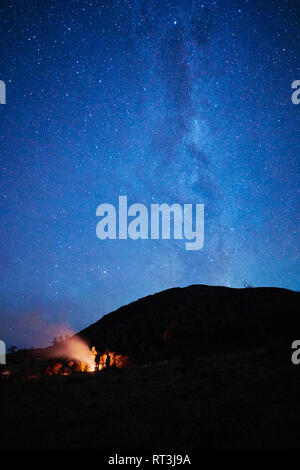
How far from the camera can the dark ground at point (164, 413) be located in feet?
15.9

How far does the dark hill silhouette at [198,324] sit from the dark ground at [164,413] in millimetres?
4231

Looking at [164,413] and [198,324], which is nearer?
[164,413]

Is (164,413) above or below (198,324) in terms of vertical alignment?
below

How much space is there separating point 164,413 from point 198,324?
25014mm

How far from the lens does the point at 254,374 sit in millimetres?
9555

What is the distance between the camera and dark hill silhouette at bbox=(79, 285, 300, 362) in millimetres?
15666

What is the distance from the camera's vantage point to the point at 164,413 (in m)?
6.36

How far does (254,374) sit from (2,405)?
830cm

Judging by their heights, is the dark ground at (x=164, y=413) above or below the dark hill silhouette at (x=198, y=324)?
below

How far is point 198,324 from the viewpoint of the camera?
98.9 ft

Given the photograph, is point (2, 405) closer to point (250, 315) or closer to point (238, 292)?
point (250, 315)

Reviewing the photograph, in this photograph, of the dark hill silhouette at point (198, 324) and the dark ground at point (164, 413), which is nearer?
the dark ground at point (164, 413)
